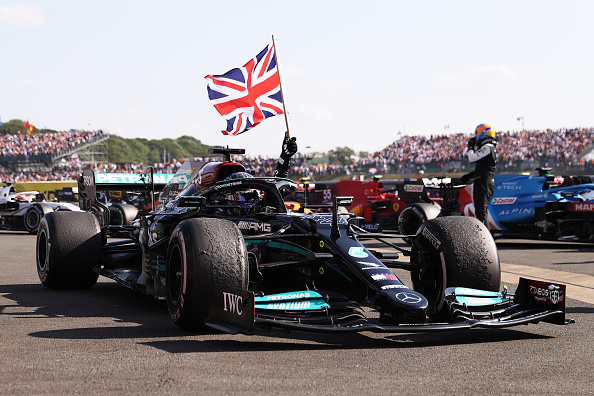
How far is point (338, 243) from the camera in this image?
579cm

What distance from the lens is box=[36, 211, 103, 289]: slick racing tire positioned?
815 cm

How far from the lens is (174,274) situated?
5.84 meters

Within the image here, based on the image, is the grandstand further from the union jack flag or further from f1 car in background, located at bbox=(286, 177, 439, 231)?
the union jack flag

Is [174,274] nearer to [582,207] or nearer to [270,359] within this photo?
[270,359]

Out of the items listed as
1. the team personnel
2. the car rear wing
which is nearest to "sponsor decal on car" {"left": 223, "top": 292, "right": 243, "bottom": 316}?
the car rear wing

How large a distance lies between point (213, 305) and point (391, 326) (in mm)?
1262

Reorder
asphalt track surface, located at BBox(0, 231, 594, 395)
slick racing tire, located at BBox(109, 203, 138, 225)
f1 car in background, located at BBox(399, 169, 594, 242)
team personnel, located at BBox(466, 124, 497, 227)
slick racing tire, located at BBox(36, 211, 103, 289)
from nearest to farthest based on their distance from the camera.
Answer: asphalt track surface, located at BBox(0, 231, 594, 395) < slick racing tire, located at BBox(36, 211, 103, 289) < team personnel, located at BBox(466, 124, 497, 227) < f1 car in background, located at BBox(399, 169, 594, 242) < slick racing tire, located at BBox(109, 203, 138, 225)

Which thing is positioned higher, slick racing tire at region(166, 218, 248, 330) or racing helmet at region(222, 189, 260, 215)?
racing helmet at region(222, 189, 260, 215)

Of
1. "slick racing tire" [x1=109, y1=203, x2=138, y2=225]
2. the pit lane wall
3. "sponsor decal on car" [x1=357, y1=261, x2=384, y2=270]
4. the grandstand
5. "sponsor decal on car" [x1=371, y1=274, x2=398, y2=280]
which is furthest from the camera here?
the grandstand

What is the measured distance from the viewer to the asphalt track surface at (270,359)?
151 inches

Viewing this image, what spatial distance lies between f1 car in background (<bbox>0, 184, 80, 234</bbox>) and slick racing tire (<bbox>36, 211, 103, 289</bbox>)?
12.0m

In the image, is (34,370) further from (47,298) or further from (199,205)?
(47,298)

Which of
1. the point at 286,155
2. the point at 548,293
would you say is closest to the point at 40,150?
the point at 286,155

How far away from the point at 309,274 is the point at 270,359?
1.60 metres
